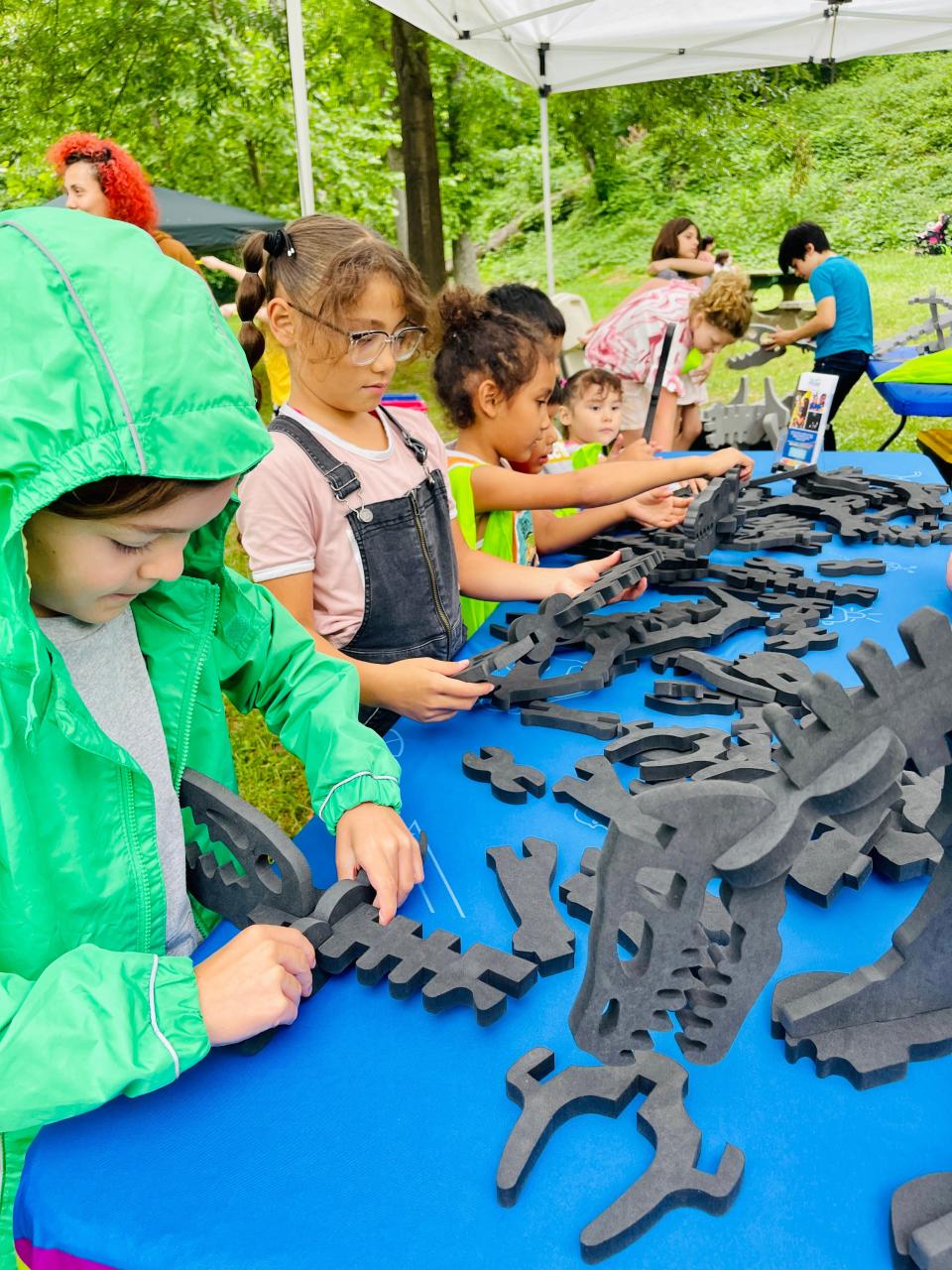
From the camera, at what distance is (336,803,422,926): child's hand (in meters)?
1.05

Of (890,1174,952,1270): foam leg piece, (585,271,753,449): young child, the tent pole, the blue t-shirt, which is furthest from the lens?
the blue t-shirt

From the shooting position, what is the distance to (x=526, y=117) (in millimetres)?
14352

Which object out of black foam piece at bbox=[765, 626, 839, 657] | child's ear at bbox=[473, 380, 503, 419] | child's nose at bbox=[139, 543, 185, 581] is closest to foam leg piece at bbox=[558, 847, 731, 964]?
child's nose at bbox=[139, 543, 185, 581]

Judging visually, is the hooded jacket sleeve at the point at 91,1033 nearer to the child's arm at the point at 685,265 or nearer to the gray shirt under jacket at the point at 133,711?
the gray shirt under jacket at the point at 133,711

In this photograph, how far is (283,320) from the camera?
71.5 inches

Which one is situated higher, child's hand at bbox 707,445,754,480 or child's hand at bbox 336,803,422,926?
child's hand at bbox 707,445,754,480

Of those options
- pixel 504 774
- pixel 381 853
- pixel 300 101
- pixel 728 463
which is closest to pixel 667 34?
pixel 300 101

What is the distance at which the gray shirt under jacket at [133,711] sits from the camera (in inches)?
42.5

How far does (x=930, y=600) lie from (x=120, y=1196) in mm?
1675

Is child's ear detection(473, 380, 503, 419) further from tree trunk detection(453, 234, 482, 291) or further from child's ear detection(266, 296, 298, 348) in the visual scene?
tree trunk detection(453, 234, 482, 291)

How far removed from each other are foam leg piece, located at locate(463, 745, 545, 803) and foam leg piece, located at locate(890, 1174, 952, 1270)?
2.08 ft

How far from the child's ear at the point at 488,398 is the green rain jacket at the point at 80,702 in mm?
1469

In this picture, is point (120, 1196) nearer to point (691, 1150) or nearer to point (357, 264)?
point (691, 1150)

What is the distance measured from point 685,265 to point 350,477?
5.27m
